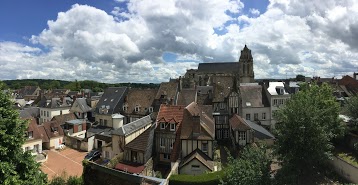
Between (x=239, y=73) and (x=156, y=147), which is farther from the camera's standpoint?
(x=239, y=73)

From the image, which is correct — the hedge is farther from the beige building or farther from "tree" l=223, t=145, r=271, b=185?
the beige building

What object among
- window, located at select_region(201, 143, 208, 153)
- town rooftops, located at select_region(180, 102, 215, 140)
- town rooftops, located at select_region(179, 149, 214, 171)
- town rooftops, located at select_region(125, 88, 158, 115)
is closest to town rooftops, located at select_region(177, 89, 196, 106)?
town rooftops, located at select_region(125, 88, 158, 115)

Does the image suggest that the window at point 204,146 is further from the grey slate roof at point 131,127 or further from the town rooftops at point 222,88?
the town rooftops at point 222,88

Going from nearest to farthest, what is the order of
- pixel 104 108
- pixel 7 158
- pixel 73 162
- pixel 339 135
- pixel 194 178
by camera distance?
pixel 7 158
pixel 194 178
pixel 339 135
pixel 73 162
pixel 104 108

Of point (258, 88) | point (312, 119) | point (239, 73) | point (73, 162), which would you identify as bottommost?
point (73, 162)

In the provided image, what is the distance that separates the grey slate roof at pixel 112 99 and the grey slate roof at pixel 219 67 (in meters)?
40.8

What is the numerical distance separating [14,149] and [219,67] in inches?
2674

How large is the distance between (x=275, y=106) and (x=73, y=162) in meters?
27.8

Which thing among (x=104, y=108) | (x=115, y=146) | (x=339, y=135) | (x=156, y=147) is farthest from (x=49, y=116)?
Answer: (x=339, y=135)

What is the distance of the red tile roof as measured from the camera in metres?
23.5

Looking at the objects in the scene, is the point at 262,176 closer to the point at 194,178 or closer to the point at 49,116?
the point at 194,178

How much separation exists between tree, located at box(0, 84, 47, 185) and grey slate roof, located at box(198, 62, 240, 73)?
214ft

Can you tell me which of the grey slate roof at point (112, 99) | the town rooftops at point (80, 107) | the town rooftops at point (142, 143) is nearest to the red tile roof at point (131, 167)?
the town rooftops at point (142, 143)

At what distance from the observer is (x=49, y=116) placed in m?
48.0
